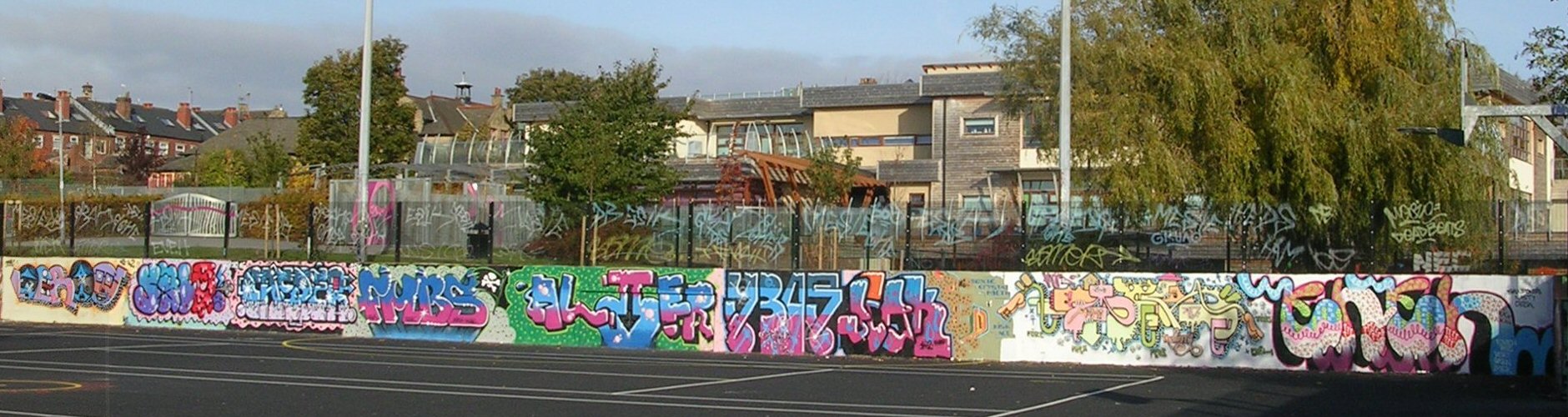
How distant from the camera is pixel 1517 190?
2636 cm

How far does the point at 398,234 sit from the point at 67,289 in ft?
28.0

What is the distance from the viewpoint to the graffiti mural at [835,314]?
24.5 meters

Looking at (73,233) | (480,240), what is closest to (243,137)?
(73,233)

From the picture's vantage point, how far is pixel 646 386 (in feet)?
59.0

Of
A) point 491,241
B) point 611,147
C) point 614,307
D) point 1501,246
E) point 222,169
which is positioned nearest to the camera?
point 1501,246

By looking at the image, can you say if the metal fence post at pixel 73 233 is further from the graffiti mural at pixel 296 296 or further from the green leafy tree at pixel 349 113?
the green leafy tree at pixel 349 113

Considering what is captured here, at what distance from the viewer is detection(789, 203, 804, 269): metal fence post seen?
25406 millimetres

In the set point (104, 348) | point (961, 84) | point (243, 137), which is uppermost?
point (243, 137)

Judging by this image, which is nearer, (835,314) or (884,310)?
(884,310)

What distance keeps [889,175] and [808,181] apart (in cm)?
519

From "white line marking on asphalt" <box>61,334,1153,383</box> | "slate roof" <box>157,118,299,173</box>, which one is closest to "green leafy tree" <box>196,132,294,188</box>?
"slate roof" <box>157,118,299,173</box>

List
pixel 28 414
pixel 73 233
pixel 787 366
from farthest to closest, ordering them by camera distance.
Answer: pixel 73 233
pixel 787 366
pixel 28 414

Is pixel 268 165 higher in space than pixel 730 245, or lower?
higher

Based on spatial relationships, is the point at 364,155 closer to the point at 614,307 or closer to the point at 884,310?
the point at 614,307
